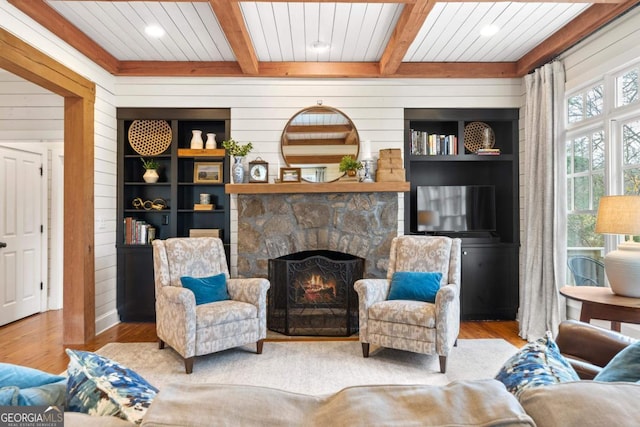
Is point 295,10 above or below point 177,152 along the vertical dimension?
above

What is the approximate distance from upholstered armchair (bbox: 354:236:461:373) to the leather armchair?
119 centimetres

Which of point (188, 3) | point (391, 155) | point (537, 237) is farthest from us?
point (391, 155)

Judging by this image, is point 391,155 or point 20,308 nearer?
point 391,155

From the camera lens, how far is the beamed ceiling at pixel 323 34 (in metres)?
3.11

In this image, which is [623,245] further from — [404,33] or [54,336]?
[54,336]

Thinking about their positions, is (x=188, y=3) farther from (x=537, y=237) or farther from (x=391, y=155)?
(x=537, y=237)

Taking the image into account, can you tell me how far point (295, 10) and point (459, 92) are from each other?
2260 mm

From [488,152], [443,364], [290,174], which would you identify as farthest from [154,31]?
[443,364]

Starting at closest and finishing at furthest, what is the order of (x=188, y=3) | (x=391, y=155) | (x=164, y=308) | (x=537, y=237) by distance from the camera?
1. (x=188, y=3)
2. (x=164, y=308)
3. (x=537, y=237)
4. (x=391, y=155)

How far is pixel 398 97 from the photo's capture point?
451 centimetres

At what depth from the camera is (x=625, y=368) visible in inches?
43.4

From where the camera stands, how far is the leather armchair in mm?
1713

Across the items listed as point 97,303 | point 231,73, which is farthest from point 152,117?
point 97,303

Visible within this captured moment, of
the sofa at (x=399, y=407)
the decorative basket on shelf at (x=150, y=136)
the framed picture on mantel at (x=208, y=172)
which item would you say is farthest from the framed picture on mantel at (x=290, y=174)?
the sofa at (x=399, y=407)
